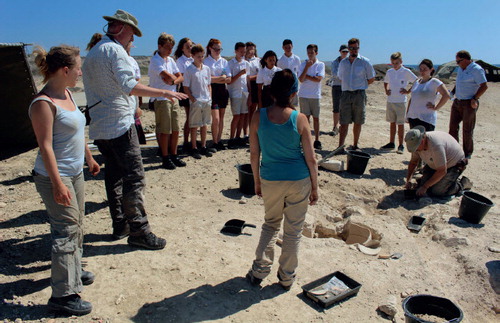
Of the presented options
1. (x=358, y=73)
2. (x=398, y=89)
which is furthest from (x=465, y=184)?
(x=358, y=73)

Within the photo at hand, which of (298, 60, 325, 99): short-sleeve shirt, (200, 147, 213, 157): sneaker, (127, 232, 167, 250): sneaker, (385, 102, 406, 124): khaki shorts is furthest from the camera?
(298, 60, 325, 99): short-sleeve shirt

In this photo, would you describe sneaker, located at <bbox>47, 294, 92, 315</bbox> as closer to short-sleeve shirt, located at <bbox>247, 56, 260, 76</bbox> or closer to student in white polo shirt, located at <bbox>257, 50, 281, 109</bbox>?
student in white polo shirt, located at <bbox>257, 50, 281, 109</bbox>

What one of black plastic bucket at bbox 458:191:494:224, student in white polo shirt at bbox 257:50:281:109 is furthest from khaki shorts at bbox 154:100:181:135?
black plastic bucket at bbox 458:191:494:224

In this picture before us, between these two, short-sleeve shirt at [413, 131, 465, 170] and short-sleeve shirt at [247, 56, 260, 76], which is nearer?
short-sleeve shirt at [413, 131, 465, 170]

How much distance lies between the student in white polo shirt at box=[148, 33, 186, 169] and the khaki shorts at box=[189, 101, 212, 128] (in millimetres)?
475

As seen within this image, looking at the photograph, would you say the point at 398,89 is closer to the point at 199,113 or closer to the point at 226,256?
the point at 199,113

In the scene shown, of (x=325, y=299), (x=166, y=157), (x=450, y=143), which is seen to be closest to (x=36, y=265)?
(x=325, y=299)

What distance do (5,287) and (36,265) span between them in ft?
1.34

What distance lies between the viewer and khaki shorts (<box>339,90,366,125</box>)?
306 inches

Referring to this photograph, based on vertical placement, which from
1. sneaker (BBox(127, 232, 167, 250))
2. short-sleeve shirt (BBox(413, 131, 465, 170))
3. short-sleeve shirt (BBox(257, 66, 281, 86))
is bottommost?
sneaker (BBox(127, 232, 167, 250))

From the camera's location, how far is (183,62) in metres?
7.30

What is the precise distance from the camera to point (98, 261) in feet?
12.4

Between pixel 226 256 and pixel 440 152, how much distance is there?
3566mm

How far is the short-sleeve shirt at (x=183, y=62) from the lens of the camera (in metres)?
7.25
